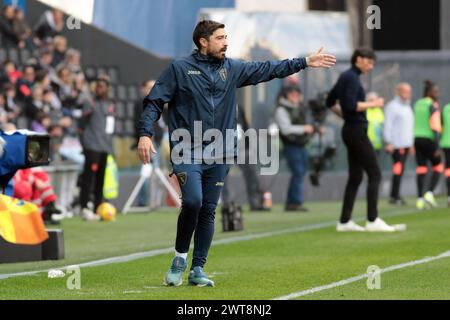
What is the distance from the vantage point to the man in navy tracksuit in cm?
1133

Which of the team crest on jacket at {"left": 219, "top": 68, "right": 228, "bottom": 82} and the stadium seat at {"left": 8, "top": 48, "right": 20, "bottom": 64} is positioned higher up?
the stadium seat at {"left": 8, "top": 48, "right": 20, "bottom": 64}

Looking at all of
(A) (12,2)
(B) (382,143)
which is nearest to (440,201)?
(B) (382,143)

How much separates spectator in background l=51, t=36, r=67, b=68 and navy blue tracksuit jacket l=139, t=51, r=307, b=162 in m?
17.4

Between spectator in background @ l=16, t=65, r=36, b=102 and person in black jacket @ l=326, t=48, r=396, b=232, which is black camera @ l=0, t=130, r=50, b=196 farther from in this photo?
spectator in background @ l=16, t=65, r=36, b=102

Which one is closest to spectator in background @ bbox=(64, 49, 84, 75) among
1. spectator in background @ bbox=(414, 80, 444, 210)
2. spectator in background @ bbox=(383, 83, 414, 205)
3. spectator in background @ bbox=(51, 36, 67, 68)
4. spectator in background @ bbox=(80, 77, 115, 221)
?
spectator in background @ bbox=(51, 36, 67, 68)

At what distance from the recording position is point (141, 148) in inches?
438

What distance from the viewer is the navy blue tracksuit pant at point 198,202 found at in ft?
37.0

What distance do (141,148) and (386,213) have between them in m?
11.6

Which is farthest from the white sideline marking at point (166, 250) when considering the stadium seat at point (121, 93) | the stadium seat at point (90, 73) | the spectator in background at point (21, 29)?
the stadium seat at point (121, 93)

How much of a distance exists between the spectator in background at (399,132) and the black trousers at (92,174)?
5284mm

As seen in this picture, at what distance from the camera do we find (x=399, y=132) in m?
25.1

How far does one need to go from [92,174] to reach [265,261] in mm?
8600

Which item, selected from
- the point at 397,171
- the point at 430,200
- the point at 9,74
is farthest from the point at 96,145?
the point at 397,171
